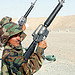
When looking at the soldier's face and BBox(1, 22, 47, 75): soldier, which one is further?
the soldier's face

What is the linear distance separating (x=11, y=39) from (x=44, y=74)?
13.4 feet

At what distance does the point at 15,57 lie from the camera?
2211 mm

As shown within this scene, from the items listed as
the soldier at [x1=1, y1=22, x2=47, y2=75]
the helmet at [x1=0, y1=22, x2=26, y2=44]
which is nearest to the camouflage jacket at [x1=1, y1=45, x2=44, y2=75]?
the soldier at [x1=1, y1=22, x2=47, y2=75]

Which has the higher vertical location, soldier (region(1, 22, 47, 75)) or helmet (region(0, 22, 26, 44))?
helmet (region(0, 22, 26, 44))

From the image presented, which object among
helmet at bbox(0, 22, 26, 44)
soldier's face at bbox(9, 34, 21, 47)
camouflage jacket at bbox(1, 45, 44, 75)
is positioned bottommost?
camouflage jacket at bbox(1, 45, 44, 75)

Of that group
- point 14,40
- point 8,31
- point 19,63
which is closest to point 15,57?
point 19,63

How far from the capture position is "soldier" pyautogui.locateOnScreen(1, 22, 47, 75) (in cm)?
216

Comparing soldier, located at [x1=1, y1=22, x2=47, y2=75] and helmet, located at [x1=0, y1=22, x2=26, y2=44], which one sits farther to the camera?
helmet, located at [x1=0, y1=22, x2=26, y2=44]

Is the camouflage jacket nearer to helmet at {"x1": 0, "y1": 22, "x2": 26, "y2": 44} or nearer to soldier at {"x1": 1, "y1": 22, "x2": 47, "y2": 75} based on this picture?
soldier at {"x1": 1, "y1": 22, "x2": 47, "y2": 75}

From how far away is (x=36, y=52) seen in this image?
91.3 inches

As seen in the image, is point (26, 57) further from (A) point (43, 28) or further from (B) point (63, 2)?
(B) point (63, 2)

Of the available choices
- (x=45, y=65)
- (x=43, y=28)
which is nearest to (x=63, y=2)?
(x=43, y=28)

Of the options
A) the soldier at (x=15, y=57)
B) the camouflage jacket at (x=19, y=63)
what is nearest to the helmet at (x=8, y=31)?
the soldier at (x=15, y=57)

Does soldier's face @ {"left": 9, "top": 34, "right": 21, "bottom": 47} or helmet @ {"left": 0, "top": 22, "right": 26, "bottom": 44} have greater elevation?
helmet @ {"left": 0, "top": 22, "right": 26, "bottom": 44}
